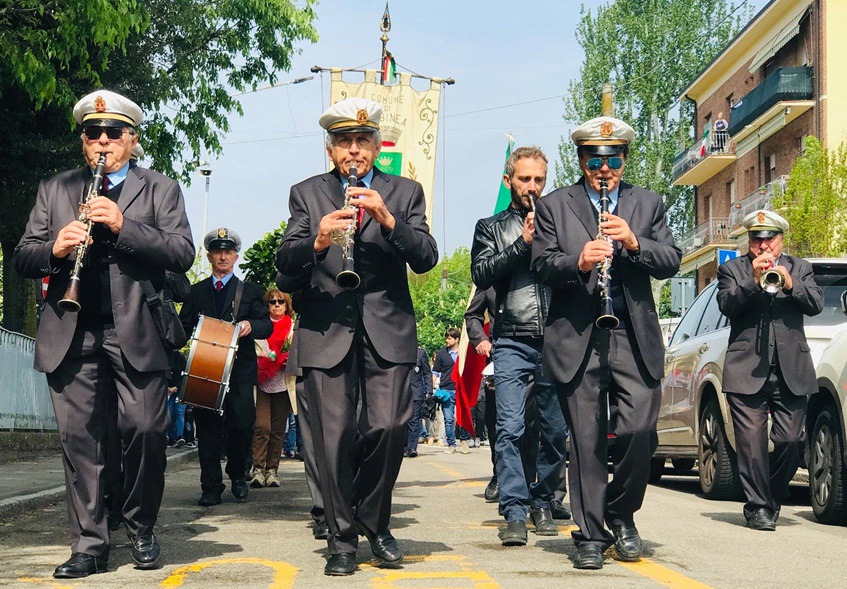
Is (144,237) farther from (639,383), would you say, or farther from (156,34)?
(156,34)

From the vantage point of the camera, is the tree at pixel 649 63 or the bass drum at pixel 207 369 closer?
the bass drum at pixel 207 369

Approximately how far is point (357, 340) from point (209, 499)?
437 centimetres

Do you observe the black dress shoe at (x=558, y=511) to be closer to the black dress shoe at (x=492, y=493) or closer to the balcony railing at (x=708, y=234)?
the black dress shoe at (x=492, y=493)

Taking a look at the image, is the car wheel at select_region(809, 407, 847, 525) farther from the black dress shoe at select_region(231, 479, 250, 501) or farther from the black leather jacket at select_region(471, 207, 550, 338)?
the black dress shoe at select_region(231, 479, 250, 501)

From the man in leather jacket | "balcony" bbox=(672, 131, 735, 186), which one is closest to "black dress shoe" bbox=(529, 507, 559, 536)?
the man in leather jacket

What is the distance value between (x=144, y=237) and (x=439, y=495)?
5518 mm

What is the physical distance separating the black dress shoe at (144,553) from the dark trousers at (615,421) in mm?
2041

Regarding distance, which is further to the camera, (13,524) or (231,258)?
(231,258)

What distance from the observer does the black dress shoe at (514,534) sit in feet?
24.5

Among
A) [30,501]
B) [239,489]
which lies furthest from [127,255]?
[239,489]

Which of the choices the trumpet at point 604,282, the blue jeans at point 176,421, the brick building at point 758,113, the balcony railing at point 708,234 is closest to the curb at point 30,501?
the trumpet at point 604,282

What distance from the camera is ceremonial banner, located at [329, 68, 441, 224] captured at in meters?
17.1

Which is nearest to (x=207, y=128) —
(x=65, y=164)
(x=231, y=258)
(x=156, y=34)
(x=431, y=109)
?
(x=156, y=34)

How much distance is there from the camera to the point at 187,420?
25609 millimetres
